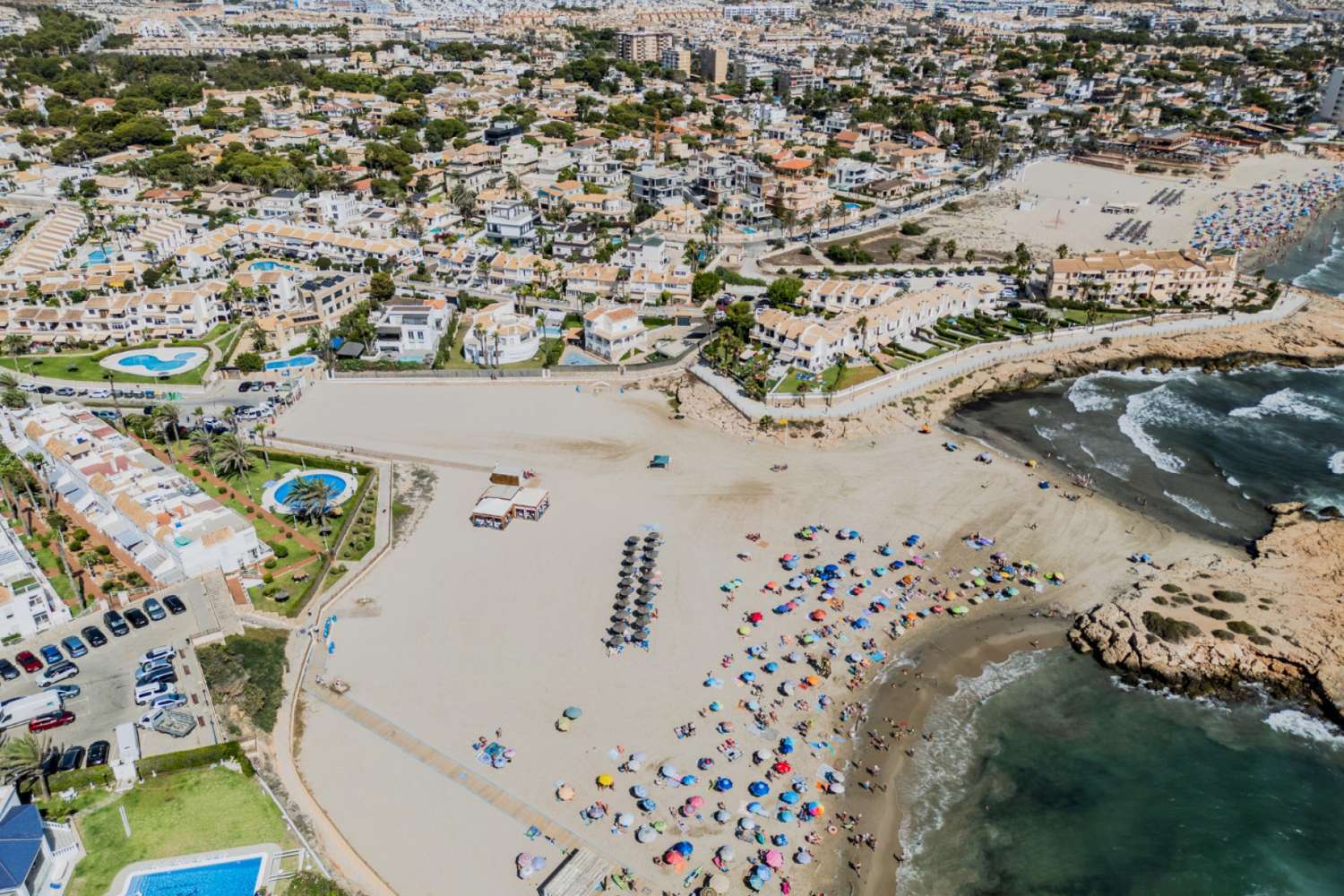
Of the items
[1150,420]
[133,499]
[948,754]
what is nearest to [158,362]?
[133,499]

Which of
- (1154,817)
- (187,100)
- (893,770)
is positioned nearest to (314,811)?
(893,770)

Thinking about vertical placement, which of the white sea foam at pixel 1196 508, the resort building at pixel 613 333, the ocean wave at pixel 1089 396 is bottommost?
the white sea foam at pixel 1196 508

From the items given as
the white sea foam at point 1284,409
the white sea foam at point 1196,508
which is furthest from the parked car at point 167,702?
the white sea foam at point 1284,409

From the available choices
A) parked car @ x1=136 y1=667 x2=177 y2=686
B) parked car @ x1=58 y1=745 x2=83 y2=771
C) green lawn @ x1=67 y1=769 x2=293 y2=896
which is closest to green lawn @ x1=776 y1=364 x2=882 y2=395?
parked car @ x1=136 y1=667 x2=177 y2=686

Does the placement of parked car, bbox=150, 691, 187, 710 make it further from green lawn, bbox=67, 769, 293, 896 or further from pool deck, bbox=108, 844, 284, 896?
pool deck, bbox=108, 844, 284, 896

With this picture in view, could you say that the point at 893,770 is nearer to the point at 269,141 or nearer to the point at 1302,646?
the point at 1302,646

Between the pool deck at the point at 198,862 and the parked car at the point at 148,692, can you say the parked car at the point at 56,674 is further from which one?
the pool deck at the point at 198,862
